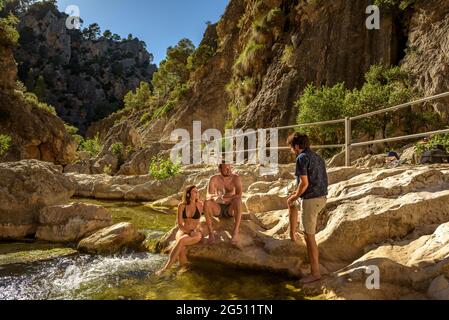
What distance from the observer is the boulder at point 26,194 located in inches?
297

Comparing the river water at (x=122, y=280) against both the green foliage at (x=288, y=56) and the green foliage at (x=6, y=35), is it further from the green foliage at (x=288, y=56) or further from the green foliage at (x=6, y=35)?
the green foliage at (x=6, y=35)

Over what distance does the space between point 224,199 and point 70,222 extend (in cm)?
390

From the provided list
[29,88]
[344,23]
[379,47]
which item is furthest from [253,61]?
[29,88]

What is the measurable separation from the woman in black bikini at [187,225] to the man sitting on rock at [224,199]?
0.24 m

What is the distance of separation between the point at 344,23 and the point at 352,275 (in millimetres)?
19677

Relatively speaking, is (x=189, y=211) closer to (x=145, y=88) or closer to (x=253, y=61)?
(x=253, y=61)

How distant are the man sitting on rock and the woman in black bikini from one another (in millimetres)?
237

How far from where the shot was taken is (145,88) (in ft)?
182

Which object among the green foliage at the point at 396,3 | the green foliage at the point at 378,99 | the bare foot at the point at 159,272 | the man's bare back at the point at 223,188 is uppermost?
the green foliage at the point at 396,3

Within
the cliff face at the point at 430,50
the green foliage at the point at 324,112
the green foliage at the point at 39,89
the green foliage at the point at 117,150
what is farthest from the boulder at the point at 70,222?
the green foliage at the point at 39,89

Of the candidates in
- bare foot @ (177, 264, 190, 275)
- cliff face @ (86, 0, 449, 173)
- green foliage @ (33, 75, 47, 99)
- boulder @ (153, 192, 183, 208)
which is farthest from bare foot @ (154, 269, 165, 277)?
green foliage @ (33, 75, 47, 99)

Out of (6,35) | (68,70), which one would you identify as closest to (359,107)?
(6,35)

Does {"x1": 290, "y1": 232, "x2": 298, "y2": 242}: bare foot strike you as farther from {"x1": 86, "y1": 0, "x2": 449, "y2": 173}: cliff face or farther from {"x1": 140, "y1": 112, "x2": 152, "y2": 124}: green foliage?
{"x1": 140, "y1": 112, "x2": 152, "y2": 124}: green foliage
